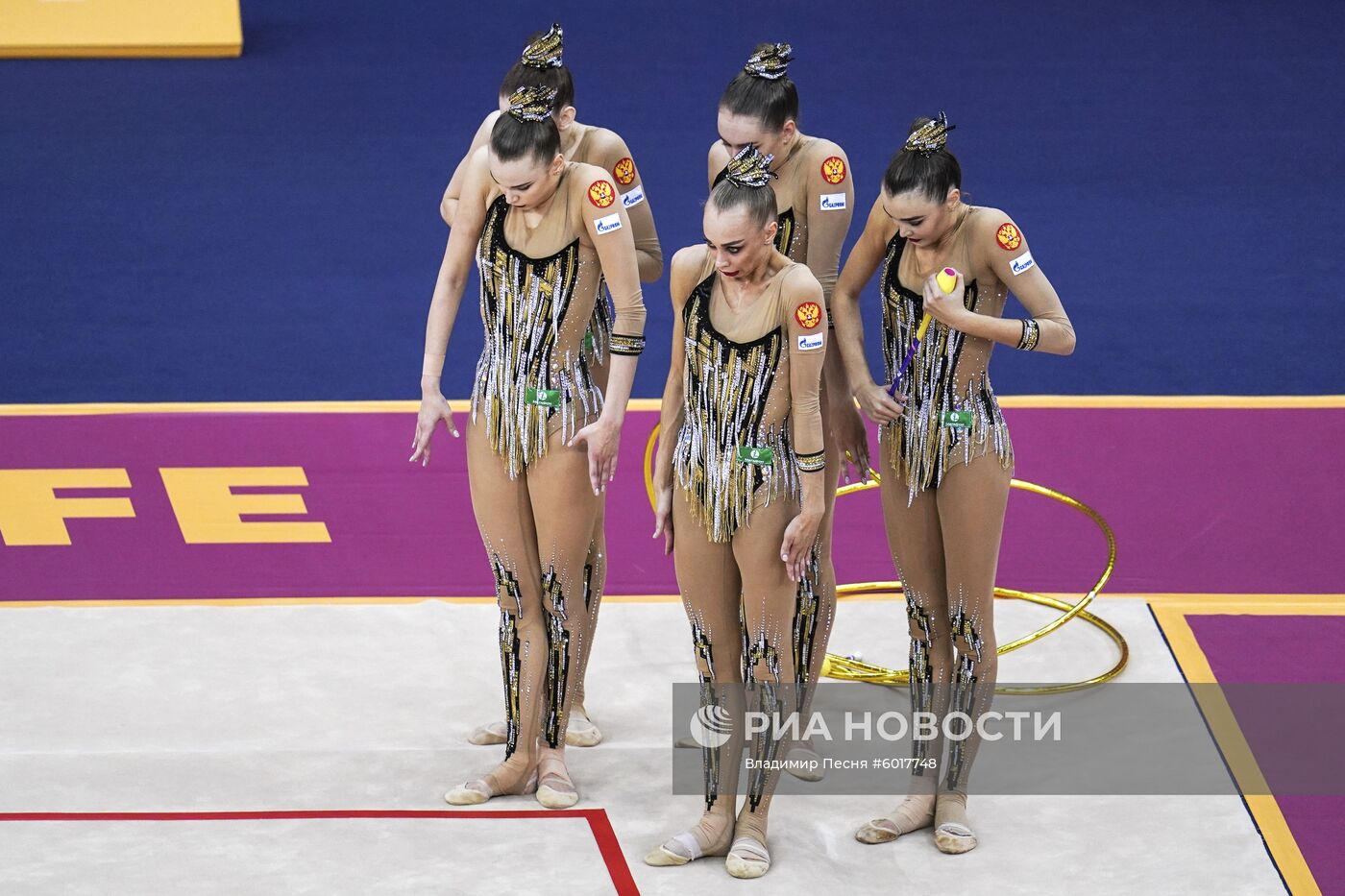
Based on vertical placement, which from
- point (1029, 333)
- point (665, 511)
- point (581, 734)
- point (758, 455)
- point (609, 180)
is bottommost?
point (581, 734)

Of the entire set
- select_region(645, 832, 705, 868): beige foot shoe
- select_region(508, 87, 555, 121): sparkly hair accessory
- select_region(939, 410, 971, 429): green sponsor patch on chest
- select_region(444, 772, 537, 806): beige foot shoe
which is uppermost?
select_region(508, 87, 555, 121): sparkly hair accessory

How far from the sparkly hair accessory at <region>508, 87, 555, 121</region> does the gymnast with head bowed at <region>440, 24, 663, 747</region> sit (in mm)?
72

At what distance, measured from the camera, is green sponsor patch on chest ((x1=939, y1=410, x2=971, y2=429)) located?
4.54 metres

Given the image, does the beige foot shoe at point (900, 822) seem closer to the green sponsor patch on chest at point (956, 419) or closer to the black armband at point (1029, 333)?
the green sponsor patch on chest at point (956, 419)

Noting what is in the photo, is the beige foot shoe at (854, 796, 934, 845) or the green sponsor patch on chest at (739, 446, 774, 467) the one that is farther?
the beige foot shoe at (854, 796, 934, 845)

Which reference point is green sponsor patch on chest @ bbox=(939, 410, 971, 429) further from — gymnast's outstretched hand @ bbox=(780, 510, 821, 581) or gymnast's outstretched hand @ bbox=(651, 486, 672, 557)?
gymnast's outstretched hand @ bbox=(651, 486, 672, 557)

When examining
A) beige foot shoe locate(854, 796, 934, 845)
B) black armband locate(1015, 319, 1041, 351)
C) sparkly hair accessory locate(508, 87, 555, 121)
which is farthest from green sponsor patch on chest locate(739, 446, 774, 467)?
beige foot shoe locate(854, 796, 934, 845)

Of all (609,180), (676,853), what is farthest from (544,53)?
(676,853)

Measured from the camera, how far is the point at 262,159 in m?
10.4

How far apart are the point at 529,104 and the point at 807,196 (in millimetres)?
839

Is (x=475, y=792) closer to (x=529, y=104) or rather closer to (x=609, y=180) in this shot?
(x=609, y=180)

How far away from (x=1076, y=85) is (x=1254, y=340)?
3.59 meters

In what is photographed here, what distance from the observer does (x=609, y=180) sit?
15.2ft

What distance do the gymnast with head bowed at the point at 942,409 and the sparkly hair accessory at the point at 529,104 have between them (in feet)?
3.04
